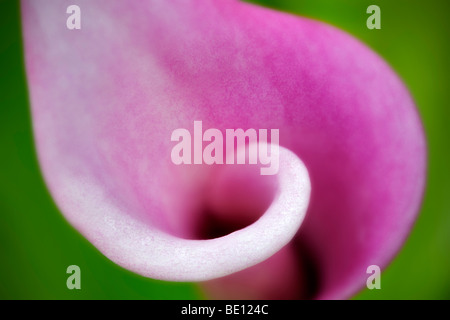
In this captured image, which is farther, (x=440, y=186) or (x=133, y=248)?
(x=440, y=186)

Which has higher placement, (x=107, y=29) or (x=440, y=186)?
(x=107, y=29)

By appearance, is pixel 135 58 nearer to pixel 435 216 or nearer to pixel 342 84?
pixel 342 84

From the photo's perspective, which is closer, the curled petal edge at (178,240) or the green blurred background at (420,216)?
the curled petal edge at (178,240)

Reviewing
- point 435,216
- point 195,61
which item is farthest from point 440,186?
point 195,61

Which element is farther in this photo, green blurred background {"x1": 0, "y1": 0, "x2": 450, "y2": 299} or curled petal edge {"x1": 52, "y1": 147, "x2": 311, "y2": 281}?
green blurred background {"x1": 0, "y1": 0, "x2": 450, "y2": 299}
